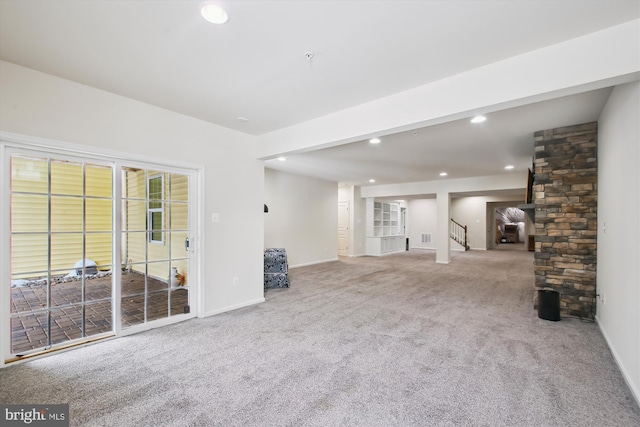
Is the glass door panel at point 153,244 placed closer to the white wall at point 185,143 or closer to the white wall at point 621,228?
the white wall at point 185,143

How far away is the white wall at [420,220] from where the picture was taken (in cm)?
1403

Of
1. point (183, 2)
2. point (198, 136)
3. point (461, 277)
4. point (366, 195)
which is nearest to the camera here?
point (183, 2)

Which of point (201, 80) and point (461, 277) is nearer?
point (201, 80)

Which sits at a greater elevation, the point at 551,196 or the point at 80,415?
the point at 551,196

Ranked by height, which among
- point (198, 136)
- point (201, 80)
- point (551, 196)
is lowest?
point (551, 196)

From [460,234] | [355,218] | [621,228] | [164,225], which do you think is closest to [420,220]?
[460,234]

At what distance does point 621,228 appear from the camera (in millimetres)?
2584

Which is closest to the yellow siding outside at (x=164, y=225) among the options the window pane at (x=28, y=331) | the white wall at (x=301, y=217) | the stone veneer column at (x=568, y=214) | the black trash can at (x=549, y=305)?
the window pane at (x=28, y=331)

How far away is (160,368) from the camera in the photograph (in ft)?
8.33

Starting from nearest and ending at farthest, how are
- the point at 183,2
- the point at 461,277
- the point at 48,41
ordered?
the point at 183,2 < the point at 48,41 < the point at 461,277

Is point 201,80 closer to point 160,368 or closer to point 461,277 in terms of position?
point 160,368

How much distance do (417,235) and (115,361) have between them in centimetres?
1353

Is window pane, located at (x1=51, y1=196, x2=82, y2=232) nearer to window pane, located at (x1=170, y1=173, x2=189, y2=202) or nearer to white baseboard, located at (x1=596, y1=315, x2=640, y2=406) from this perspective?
window pane, located at (x1=170, y1=173, x2=189, y2=202)

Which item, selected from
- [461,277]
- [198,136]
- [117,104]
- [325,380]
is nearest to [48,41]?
[117,104]
